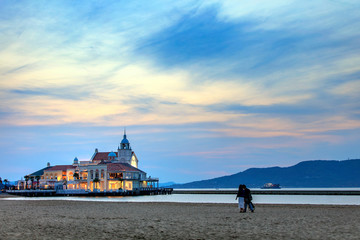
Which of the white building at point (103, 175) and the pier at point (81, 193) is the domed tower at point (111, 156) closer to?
the white building at point (103, 175)

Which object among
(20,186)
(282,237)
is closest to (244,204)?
(282,237)

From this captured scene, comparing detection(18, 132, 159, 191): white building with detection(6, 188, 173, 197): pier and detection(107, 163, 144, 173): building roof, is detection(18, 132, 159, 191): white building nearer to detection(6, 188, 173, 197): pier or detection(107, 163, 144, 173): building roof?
detection(107, 163, 144, 173): building roof

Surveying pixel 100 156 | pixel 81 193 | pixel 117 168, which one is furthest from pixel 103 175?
pixel 100 156

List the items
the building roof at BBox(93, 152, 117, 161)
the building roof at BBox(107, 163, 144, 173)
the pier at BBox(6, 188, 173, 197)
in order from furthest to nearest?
1. the building roof at BBox(93, 152, 117, 161)
2. the building roof at BBox(107, 163, 144, 173)
3. the pier at BBox(6, 188, 173, 197)

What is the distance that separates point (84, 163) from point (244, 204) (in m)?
125

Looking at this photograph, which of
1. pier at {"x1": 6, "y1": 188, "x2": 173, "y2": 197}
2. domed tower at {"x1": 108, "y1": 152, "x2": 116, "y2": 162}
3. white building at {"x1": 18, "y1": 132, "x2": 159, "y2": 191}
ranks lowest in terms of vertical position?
pier at {"x1": 6, "y1": 188, "x2": 173, "y2": 197}

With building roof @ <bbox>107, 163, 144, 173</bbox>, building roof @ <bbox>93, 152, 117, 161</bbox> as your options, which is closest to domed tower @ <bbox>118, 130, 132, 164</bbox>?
building roof @ <bbox>93, 152, 117, 161</bbox>

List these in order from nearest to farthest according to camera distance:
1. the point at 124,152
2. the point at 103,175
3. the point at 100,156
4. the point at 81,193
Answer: the point at 81,193, the point at 103,175, the point at 124,152, the point at 100,156

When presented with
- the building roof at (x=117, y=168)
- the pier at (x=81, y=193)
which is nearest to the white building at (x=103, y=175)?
the building roof at (x=117, y=168)

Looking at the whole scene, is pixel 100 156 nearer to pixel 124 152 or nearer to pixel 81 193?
pixel 124 152

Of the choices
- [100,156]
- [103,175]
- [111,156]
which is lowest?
[103,175]

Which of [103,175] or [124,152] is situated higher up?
[124,152]

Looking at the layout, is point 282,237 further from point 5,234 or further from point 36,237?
point 5,234

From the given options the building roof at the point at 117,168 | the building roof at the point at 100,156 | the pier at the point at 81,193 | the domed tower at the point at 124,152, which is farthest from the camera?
the building roof at the point at 100,156
